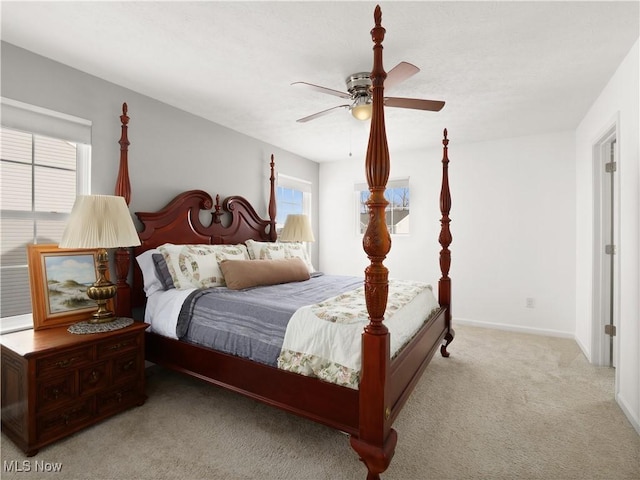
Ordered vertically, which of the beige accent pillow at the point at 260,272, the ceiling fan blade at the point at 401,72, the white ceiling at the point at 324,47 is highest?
the white ceiling at the point at 324,47

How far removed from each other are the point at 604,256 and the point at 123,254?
14.2 ft

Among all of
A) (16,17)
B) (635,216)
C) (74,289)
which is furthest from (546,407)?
(16,17)

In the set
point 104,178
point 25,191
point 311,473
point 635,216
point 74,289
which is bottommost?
point 311,473

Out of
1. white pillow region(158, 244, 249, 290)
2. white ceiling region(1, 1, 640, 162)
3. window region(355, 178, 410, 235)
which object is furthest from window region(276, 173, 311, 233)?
white pillow region(158, 244, 249, 290)

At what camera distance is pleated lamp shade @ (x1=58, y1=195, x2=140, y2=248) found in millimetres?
2070

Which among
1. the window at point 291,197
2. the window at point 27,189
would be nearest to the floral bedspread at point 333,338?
the window at point 27,189

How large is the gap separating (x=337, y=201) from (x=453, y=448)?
13.3ft

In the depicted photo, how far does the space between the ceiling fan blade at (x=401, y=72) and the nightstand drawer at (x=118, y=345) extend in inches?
96.2

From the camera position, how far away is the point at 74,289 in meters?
2.42

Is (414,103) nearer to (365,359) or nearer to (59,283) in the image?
(365,359)

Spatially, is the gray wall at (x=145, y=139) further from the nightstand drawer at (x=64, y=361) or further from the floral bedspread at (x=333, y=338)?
the floral bedspread at (x=333, y=338)

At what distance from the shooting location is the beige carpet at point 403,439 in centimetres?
173

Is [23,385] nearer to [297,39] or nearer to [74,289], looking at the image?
[74,289]

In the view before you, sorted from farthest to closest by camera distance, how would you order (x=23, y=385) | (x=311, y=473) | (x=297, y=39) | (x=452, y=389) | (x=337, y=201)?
(x=337, y=201) → (x=452, y=389) → (x=297, y=39) → (x=23, y=385) → (x=311, y=473)
